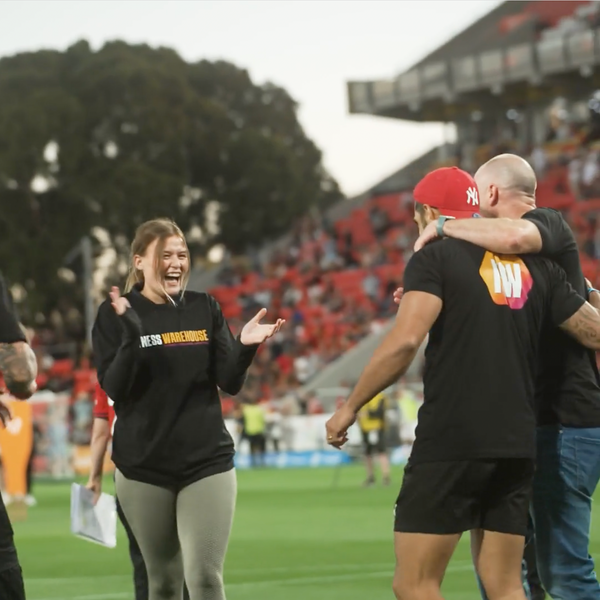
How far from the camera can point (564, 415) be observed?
6.95 metres

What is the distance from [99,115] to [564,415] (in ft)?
183

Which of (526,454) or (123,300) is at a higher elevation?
(123,300)

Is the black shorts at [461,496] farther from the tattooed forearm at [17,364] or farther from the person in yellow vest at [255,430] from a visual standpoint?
the person in yellow vest at [255,430]

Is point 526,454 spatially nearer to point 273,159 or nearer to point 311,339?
point 311,339

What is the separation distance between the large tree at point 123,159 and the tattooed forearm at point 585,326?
52.0m

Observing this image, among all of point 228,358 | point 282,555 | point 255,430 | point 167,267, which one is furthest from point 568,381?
point 255,430

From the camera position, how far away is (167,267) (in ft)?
23.9

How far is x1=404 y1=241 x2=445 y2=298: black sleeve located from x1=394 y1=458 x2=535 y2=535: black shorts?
716mm

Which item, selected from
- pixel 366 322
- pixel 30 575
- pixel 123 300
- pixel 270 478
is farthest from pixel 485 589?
pixel 366 322

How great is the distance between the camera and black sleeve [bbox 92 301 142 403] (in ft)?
22.9

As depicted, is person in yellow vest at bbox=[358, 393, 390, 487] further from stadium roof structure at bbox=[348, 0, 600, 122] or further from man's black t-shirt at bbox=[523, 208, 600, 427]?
stadium roof structure at bbox=[348, 0, 600, 122]

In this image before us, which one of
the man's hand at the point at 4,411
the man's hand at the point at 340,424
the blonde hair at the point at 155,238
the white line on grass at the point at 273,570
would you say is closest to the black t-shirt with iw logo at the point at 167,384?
the blonde hair at the point at 155,238

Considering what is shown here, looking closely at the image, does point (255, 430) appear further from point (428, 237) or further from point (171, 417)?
point (428, 237)

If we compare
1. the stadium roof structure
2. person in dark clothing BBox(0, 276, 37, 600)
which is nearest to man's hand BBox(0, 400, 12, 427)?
person in dark clothing BBox(0, 276, 37, 600)
